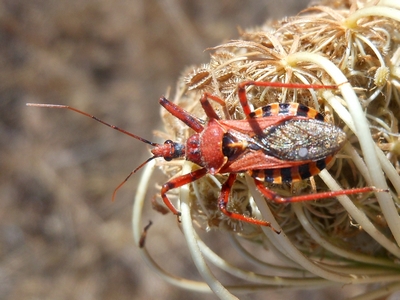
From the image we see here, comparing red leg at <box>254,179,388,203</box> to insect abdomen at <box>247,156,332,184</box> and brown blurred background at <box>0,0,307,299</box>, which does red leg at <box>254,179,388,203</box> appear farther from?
brown blurred background at <box>0,0,307,299</box>

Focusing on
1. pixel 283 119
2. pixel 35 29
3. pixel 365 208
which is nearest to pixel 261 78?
pixel 283 119

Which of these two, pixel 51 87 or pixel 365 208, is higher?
pixel 51 87

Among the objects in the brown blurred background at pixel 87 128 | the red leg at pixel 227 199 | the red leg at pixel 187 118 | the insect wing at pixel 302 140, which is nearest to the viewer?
the insect wing at pixel 302 140

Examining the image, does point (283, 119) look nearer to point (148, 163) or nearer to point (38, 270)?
point (148, 163)

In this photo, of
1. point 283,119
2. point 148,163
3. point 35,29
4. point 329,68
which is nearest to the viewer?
→ point 329,68

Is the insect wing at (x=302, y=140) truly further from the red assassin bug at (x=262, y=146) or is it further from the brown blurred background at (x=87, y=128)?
the brown blurred background at (x=87, y=128)

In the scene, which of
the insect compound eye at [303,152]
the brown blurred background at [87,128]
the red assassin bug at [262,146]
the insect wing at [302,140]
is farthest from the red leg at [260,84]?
the brown blurred background at [87,128]
